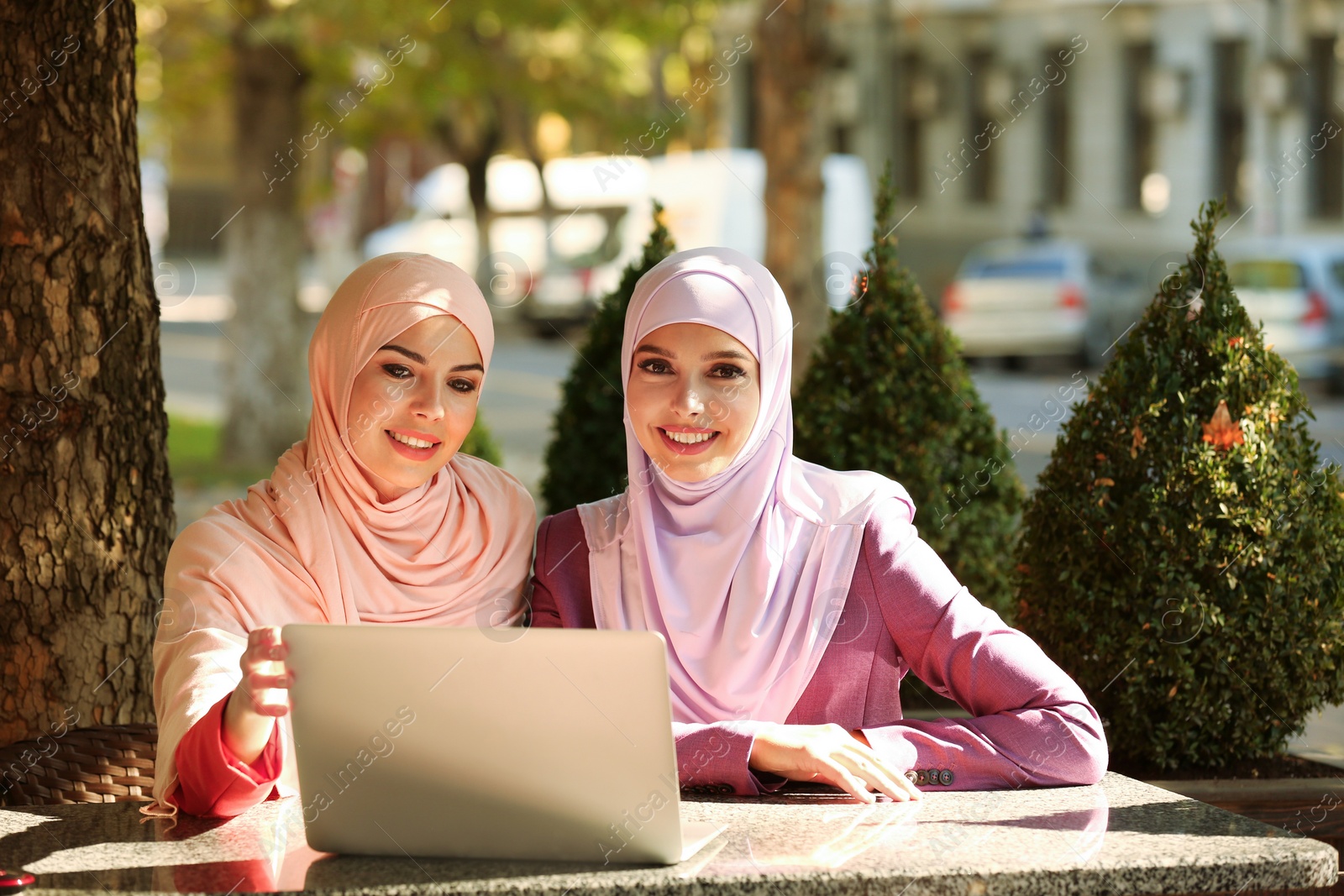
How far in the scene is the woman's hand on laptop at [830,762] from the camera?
2713 mm

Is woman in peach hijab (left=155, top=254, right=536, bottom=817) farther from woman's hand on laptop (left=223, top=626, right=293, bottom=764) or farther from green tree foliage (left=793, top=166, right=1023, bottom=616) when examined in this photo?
green tree foliage (left=793, top=166, right=1023, bottom=616)

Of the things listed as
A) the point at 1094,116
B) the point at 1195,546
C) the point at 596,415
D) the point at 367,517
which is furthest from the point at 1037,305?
the point at 367,517

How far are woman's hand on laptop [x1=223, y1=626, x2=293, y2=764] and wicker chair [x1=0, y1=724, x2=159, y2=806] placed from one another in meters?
0.64

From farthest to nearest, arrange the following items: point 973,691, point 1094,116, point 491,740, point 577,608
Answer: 1. point 1094,116
2. point 577,608
3. point 973,691
4. point 491,740

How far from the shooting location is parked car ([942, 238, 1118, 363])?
67.6 feet

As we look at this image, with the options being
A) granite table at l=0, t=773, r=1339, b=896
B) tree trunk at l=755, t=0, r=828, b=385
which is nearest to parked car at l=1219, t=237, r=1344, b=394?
tree trunk at l=755, t=0, r=828, b=385

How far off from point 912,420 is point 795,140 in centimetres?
571

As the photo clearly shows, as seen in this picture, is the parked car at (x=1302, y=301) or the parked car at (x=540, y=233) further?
the parked car at (x=540, y=233)

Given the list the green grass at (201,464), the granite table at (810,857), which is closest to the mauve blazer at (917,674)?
the granite table at (810,857)

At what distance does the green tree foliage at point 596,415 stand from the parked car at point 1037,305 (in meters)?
15.7

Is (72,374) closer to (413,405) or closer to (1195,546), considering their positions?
(413,405)

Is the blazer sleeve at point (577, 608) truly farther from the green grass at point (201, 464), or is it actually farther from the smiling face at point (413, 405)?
the green grass at point (201, 464)

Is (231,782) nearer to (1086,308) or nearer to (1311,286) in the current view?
(1311,286)

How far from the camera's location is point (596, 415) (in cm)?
539
